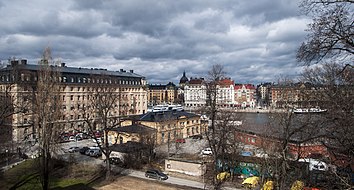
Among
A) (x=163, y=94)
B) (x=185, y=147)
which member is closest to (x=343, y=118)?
(x=185, y=147)

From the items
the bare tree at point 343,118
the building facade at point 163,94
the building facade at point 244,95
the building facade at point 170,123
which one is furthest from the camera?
the building facade at point 163,94

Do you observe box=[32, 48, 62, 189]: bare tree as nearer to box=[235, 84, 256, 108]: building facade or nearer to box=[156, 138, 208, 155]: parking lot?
box=[156, 138, 208, 155]: parking lot

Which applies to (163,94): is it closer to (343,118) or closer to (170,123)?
(170,123)

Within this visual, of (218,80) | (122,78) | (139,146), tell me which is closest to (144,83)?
(122,78)

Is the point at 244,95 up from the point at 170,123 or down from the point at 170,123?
up

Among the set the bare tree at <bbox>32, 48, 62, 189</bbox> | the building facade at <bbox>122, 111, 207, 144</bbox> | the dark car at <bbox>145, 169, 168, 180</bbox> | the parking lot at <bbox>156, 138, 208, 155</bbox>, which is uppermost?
the bare tree at <bbox>32, 48, 62, 189</bbox>

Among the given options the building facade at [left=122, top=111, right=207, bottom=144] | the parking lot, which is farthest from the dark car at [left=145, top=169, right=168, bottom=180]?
the building facade at [left=122, top=111, right=207, bottom=144]

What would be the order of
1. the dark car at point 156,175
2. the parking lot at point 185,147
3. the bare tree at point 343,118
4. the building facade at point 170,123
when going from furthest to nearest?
the building facade at point 170,123 < the parking lot at point 185,147 < the dark car at point 156,175 < the bare tree at point 343,118

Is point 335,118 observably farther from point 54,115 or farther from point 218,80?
point 54,115

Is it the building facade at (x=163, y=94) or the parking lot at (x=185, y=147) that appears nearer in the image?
the parking lot at (x=185, y=147)

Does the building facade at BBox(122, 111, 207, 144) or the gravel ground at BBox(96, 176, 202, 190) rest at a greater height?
the building facade at BBox(122, 111, 207, 144)

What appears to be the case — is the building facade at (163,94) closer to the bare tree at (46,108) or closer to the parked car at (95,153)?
the parked car at (95,153)

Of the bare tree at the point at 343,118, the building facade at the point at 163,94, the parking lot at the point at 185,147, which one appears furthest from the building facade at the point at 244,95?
the bare tree at the point at 343,118

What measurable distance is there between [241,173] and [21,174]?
2111 cm
